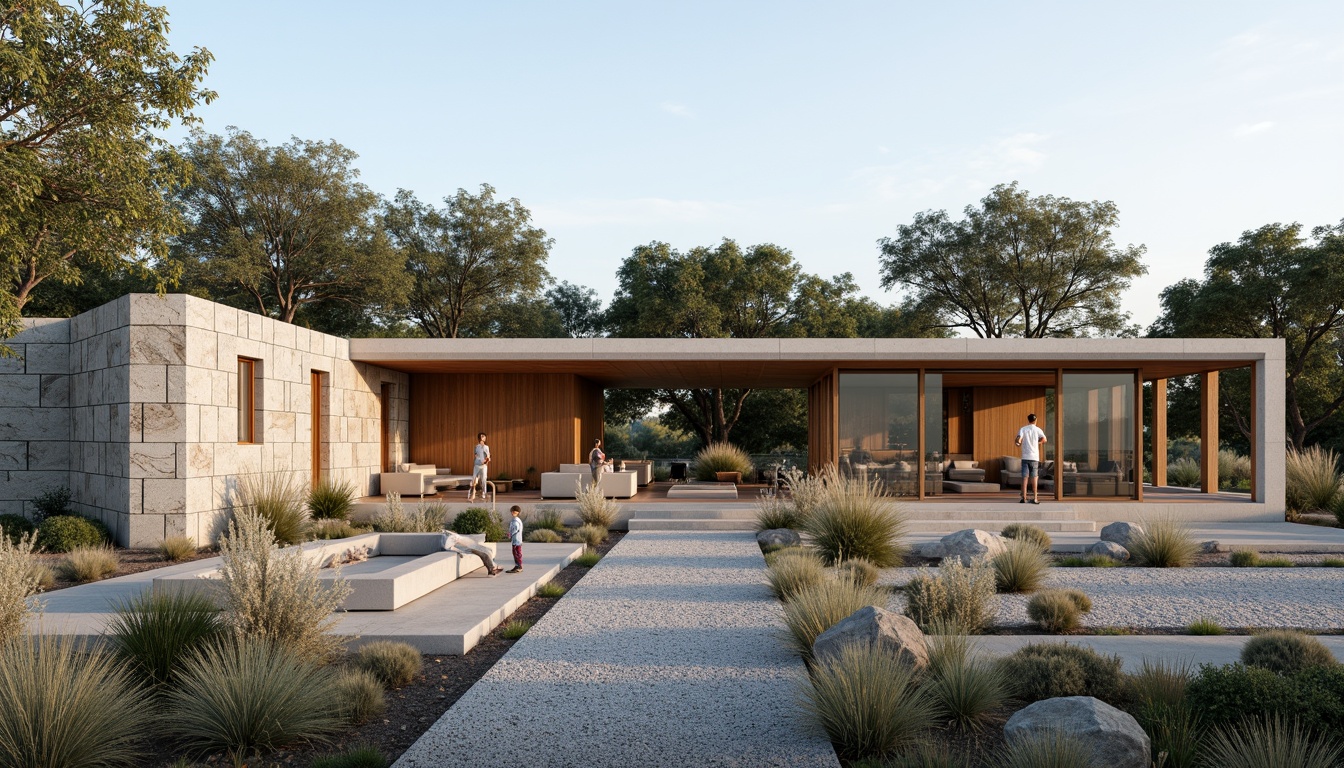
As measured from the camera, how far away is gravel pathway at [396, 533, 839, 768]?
3725 mm

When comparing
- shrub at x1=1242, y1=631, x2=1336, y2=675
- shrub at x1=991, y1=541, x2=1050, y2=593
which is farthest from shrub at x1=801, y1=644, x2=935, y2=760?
shrub at x1=991, y1=541, x2=1050, y2=593

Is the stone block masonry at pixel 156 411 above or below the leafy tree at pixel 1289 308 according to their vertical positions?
below

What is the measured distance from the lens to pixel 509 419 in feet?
57.0

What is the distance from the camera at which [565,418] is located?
17.3 meters

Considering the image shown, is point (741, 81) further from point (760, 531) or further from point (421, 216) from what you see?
point (421, 216)

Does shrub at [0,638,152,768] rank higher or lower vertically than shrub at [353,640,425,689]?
higher

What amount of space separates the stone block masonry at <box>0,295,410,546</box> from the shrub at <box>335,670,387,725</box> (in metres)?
7.20

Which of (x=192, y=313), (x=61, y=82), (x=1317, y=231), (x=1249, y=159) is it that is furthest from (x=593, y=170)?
(x=1317, y=231)

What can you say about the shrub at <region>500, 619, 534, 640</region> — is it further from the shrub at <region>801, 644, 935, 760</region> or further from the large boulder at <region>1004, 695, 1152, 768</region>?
the large boulder at <region>1004, 695, 1152, 768</region>

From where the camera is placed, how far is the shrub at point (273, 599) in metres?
4.86

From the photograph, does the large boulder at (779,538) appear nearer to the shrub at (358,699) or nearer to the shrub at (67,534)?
the shrub at (358,699)

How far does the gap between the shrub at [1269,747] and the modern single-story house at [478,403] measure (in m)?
10.4

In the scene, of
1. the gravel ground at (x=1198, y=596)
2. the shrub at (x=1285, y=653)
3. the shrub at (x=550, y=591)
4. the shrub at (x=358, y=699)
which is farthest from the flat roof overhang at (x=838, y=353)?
the shrub at (x=358, y=699)

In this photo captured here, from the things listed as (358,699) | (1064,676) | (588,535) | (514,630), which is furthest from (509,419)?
(1064,676)
